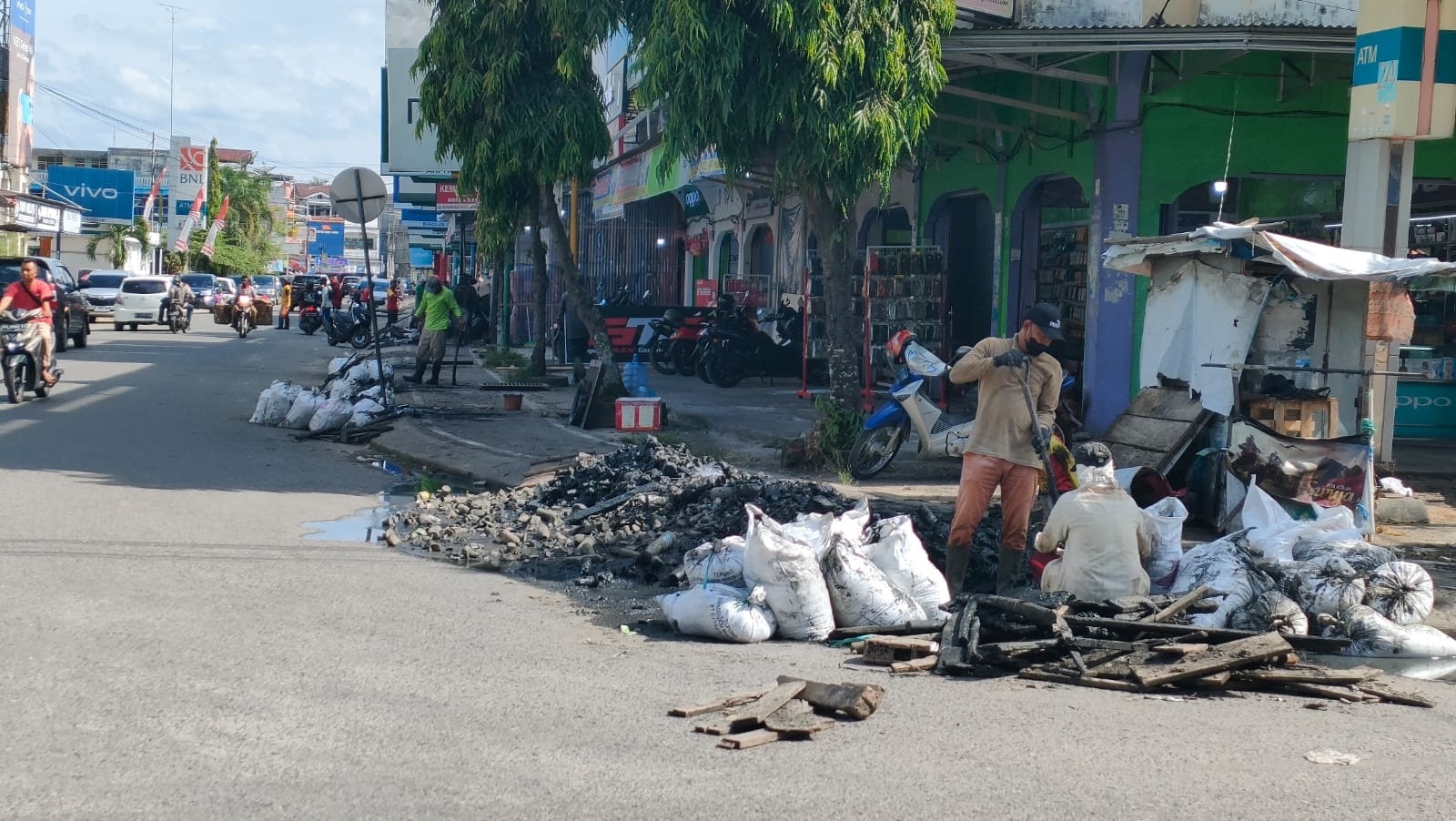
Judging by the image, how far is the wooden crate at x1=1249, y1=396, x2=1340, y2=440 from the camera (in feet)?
32.6

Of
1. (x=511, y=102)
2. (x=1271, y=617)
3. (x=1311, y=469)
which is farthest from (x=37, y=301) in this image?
(x=1271, y=617)

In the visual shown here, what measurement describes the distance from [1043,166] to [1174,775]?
479 inches

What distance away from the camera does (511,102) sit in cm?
1756

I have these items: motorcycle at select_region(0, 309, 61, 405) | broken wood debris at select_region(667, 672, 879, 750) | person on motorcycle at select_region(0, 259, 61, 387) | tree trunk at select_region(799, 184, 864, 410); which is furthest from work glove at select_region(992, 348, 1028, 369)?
person on motorcycle at select_region(0, 259, 61, 387)

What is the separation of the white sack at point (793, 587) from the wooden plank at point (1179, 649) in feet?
5.36

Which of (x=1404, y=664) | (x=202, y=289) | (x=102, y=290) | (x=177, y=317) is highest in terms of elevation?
(x=202, y=289)

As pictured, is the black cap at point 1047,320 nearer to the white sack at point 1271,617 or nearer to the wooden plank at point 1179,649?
the white sack at point 1271,617

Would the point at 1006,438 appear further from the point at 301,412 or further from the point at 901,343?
the point at 301,412

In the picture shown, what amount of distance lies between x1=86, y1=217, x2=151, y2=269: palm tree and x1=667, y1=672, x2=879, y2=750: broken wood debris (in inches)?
2921

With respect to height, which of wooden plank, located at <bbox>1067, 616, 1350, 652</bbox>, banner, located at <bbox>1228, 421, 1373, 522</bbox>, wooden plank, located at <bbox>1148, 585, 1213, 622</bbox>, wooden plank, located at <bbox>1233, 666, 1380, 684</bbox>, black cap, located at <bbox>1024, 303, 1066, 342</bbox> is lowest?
wooden plank, located at <bbox>1233, 666, 1380, 684</bbox>

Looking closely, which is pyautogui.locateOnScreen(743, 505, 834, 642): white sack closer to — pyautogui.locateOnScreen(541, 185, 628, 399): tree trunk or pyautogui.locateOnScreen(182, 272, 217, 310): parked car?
pyautogui.locateOnScreen(541, 185, 628, 399): tree trunk

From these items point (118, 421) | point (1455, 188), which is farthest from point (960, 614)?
point (118, 421)

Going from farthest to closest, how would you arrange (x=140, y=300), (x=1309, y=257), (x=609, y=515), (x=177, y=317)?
1. (x=177, y=317)
2. (x=140, y=300)
3. (x=609, y=515)
4. (x=1309, y=257)

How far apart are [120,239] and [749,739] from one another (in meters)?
75.2
